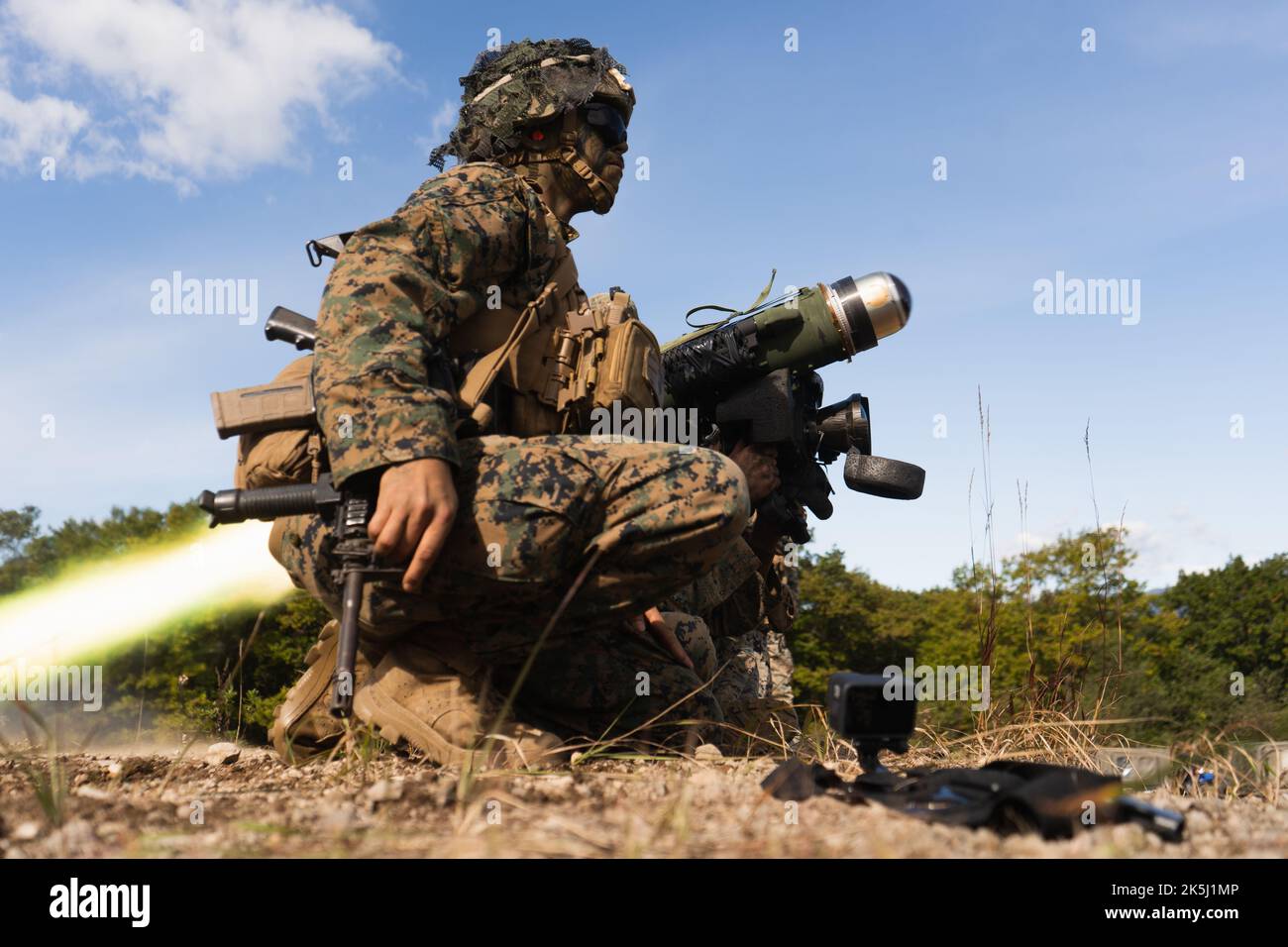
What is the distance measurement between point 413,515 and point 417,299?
2.65 feet

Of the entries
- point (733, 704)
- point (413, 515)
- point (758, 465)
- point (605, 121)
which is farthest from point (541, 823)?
point (758, 465)

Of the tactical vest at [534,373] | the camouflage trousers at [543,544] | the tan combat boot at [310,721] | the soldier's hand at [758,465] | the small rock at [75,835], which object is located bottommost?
the tan combat boot at [310,721]

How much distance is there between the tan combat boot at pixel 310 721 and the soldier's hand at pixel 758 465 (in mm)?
2254

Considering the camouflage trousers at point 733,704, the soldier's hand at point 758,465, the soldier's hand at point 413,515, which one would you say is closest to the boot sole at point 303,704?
the soldier's hand at point 413,515

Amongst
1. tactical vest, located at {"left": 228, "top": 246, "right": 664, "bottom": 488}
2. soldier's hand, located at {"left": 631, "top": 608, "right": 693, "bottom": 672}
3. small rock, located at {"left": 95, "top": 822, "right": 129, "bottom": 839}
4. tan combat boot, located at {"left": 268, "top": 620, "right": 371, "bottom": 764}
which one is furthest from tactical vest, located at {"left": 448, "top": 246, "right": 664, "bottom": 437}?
small rock, located at {"left": 95, "top": 822, "right": 129, "bottom": 839}

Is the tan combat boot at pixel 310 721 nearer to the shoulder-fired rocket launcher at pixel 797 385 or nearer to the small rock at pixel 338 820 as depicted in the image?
the small rock at pixel 338 820

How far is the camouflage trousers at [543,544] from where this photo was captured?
3018 mm

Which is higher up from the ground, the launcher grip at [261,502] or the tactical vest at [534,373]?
the tactical vest at [534,373]

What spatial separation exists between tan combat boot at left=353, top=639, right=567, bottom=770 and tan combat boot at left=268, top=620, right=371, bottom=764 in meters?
0.28

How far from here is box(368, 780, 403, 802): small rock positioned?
2.21 meters

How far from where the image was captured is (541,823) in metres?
1.96

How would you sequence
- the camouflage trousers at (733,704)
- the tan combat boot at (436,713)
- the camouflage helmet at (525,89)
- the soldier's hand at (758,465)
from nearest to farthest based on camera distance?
the tan combat boot at (436,713)
the camouflage trousers at (733,704)
the camouflage helmet at (525,89)
the soldier's hand at (758,465)

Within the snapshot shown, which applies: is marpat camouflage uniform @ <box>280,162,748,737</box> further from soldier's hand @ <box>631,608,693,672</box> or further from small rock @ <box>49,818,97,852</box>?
small rock @ <box>49,818,97,852</box>
